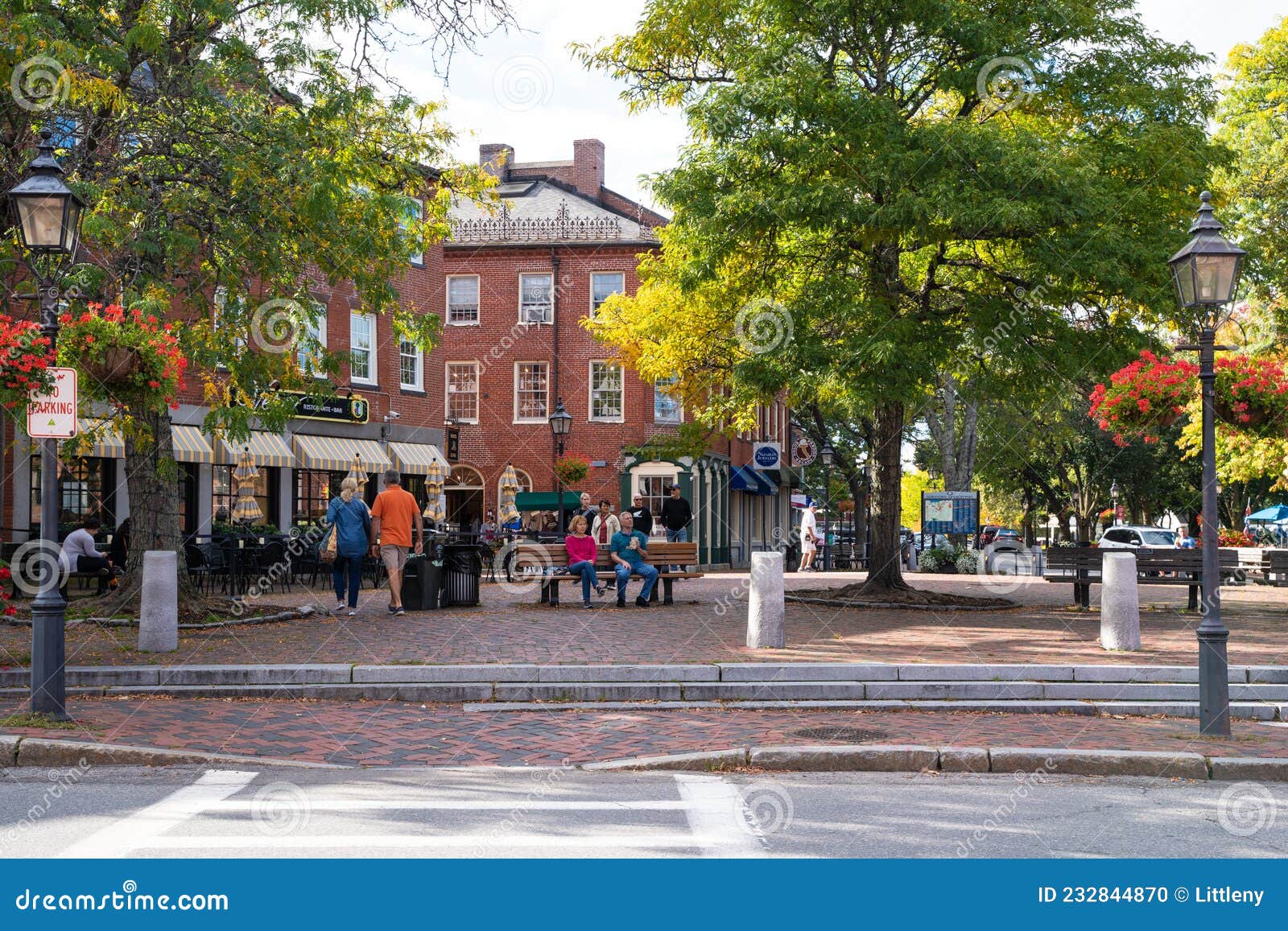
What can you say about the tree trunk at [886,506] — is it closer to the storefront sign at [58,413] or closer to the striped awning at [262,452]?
the storefront sign at [58,413]

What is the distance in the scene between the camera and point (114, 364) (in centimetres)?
1196

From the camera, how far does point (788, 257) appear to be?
1817 cm

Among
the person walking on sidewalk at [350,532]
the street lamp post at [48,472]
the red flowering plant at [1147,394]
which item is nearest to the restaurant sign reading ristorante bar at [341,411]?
the person walking on sidewalk at [350,532]

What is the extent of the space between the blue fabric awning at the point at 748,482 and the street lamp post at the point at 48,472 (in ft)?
112

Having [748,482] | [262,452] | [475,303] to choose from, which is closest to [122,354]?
[262,452]

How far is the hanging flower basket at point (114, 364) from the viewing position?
38.8 feet

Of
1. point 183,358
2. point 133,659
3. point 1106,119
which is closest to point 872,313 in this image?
point 1106,119

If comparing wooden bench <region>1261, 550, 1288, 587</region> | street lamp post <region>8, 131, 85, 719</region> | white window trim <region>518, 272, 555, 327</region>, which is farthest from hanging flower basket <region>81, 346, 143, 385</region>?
white window trim <region>518, 272, 555, 327</region>

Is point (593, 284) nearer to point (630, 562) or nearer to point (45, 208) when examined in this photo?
point (630, 562)

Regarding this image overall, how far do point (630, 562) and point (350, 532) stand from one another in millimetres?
4176

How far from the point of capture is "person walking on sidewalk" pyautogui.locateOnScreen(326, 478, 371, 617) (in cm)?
1638

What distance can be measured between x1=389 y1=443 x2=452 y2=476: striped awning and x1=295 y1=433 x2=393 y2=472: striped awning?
0.51 m

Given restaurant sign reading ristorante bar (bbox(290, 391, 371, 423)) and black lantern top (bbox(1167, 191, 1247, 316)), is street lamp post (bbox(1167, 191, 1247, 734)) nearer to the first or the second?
black lantern top (bbox(1167, 191, 1247, 316))

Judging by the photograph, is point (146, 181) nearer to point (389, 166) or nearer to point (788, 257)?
point (389, 166)
